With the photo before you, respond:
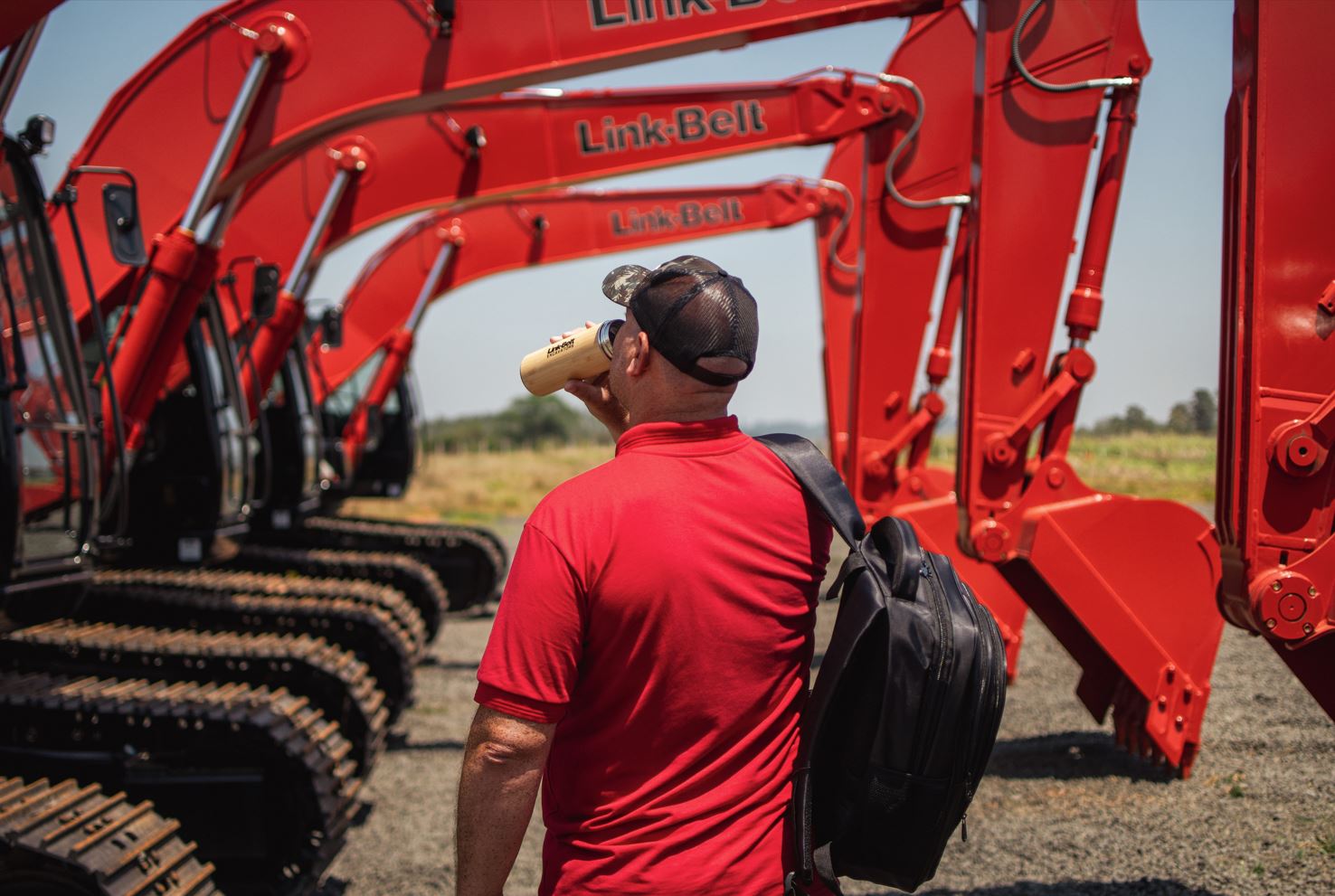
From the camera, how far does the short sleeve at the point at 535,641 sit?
2.02m

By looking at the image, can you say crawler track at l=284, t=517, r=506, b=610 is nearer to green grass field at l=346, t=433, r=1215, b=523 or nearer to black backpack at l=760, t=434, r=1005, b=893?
green grass field at l=346, t=433, r=1215, b=523

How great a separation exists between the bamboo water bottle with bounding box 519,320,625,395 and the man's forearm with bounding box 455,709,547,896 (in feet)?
2.54

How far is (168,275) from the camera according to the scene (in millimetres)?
6641

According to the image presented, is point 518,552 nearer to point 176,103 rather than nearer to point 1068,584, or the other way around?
point 1068,584

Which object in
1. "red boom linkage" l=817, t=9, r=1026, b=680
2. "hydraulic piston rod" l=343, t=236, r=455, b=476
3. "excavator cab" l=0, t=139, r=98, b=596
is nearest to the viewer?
"excavator cab" l=0, t=139, r=98, b=596

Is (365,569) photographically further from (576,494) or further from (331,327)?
(576,494)

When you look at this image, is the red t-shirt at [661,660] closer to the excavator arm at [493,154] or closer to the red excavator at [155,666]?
the red excavator at [155,666]

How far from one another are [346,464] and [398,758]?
5.19 metres

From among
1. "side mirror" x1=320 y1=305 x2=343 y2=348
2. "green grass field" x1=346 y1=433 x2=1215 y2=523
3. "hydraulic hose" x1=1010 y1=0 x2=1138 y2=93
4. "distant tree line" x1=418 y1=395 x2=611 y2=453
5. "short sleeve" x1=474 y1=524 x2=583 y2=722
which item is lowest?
"distant tree line" x1=418 y1=395 x2=611 y2=453

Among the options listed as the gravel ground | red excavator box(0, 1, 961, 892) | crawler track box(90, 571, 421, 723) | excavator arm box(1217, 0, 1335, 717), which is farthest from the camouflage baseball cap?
crawler track box(90, 571, 421, 723)

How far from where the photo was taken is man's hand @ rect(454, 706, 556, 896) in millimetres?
2021

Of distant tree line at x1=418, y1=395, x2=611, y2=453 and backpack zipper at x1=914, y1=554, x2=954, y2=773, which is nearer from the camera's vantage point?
backpack zipper at x1=914, y1=554, x2=954, y2=773

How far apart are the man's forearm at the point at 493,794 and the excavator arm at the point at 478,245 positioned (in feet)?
34.8

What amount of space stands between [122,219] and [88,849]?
2.62m
